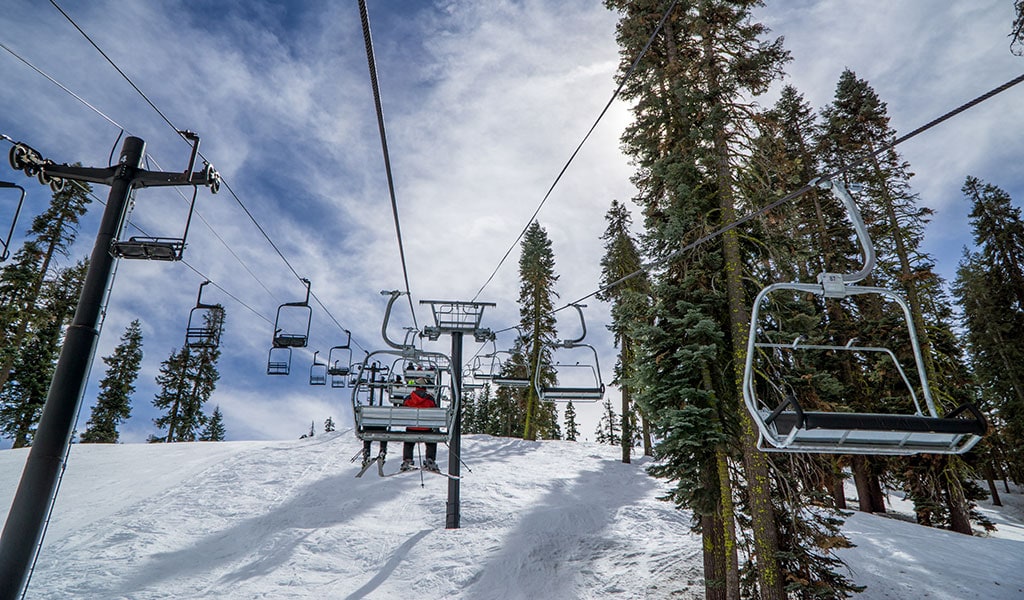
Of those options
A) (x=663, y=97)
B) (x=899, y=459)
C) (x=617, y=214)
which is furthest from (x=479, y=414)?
(x=663, y=97)

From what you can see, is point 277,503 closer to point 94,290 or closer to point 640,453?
point 94,290

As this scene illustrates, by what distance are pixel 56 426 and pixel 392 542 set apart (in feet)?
32.9

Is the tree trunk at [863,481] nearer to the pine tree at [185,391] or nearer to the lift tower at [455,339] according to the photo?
the lift tower at [455,339]

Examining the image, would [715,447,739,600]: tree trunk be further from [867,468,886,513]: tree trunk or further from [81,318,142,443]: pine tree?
[81,318,142,443]: pine tree

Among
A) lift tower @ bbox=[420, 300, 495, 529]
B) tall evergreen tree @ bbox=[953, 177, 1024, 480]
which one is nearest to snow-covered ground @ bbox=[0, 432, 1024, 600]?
lift tower @ bbox=[420, 300, 495, 529]

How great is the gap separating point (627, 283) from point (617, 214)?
8.01 metres

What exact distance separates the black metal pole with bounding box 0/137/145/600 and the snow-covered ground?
229 inches

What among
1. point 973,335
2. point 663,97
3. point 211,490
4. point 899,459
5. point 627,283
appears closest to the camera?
point 663,97

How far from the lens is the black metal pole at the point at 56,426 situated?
6.54m

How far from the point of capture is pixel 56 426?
23.1 feet

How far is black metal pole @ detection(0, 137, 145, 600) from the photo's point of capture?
21.5ft

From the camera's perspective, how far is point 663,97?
41.5 ft

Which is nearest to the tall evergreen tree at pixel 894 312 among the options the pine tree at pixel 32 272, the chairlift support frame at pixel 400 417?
the chairlift support frame at pixel 400 417

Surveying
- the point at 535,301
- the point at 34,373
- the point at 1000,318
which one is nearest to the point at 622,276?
the point at 535,301
